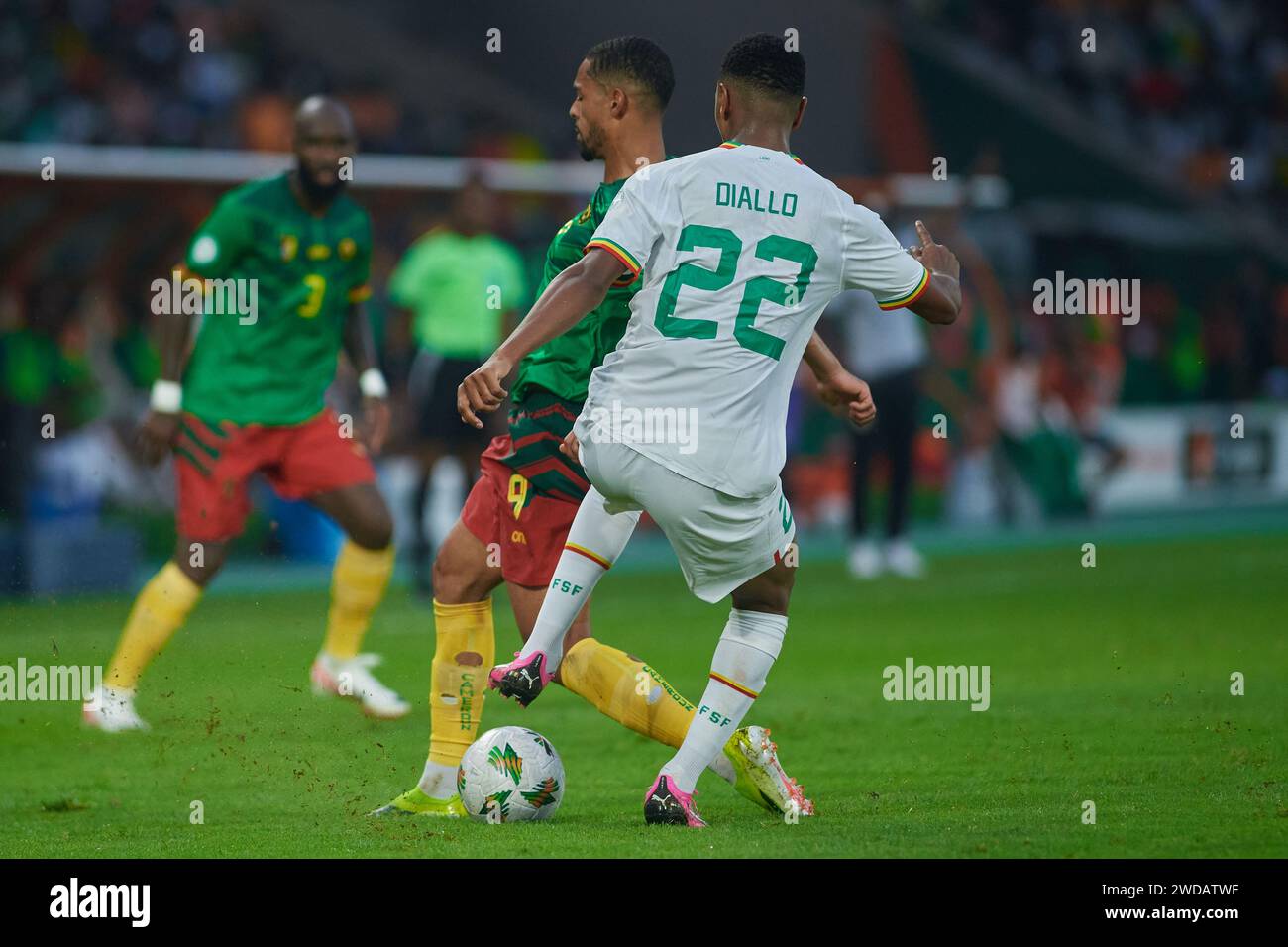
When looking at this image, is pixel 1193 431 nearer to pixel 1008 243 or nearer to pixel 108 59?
pixel 1008 243

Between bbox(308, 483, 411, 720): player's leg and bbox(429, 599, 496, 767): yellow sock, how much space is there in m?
2.03

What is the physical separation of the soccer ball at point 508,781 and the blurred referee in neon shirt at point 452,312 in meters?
6.96

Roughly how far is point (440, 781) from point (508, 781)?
0.37m

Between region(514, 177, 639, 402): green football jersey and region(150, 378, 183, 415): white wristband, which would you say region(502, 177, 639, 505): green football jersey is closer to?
region(514, 177, 639, 402): green football jersey

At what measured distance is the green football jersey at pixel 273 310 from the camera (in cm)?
800

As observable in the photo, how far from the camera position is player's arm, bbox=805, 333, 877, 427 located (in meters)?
5.63

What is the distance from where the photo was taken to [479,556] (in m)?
5.76

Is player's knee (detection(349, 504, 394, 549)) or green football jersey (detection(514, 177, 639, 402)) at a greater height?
green football jersey (detection(514, 177, 639, 402))

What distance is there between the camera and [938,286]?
17.7ft

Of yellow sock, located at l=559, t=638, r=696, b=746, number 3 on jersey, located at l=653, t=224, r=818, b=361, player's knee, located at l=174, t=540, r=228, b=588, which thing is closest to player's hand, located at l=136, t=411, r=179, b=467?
player's knee, located at l=174, t=540, r=228, b=588

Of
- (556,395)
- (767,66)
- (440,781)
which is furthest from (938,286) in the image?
(440,781)

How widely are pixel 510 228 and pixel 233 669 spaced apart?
33.9ft

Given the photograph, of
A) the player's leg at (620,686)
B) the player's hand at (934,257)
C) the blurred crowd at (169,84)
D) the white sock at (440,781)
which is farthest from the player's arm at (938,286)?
the blurred crowd at (169,84)

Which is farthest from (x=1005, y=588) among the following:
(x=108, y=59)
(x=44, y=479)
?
(x=108, y=59)
